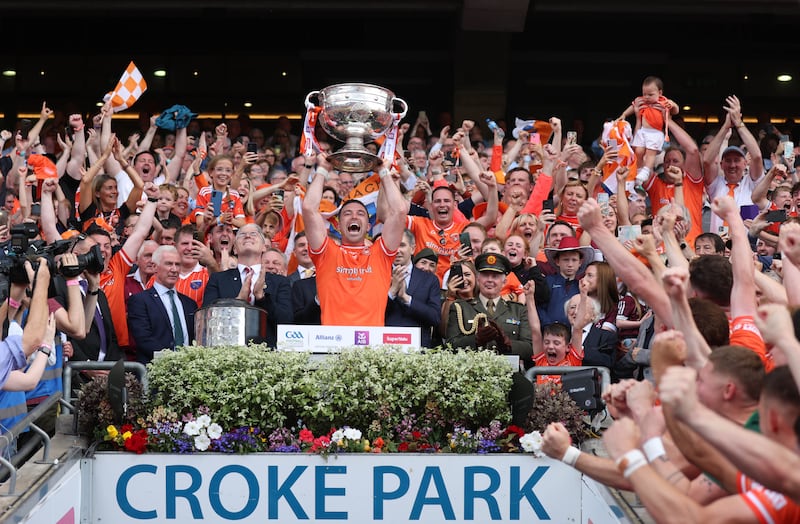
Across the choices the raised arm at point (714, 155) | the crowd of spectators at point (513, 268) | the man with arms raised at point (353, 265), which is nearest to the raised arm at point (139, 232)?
the crowd of spectators at point (513, 268)

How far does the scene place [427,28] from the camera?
2386cm

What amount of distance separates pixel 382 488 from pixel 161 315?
2.52 meters

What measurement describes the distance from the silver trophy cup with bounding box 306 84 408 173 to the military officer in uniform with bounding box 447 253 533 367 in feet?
4.20

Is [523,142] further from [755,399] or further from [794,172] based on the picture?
[755,399]

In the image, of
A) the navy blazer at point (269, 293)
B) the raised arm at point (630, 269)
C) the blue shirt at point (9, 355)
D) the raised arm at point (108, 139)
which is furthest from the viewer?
the raised arm at point (108, 139)

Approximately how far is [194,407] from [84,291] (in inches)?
75.7

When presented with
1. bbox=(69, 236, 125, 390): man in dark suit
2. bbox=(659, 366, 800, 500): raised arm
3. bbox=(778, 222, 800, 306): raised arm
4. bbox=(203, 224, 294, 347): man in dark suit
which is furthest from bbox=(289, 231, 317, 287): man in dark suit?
bbox=(659, 366, 800, 500): raised arm

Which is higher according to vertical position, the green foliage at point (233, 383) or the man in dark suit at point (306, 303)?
the man in dark suit at point (306, 303)

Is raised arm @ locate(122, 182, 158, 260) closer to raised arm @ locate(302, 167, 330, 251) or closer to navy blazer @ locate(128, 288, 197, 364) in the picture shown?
navy blazer @ locate(128, 288, 197, 364)

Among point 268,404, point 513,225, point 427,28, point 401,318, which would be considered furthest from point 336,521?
point 427,28

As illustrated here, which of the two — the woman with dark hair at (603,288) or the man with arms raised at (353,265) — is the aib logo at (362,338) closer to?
the man with arms raised at (353,265)

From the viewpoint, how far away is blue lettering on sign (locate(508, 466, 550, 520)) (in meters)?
8.72

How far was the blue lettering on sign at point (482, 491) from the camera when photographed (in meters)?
8.70

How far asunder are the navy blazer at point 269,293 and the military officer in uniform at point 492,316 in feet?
4.54
